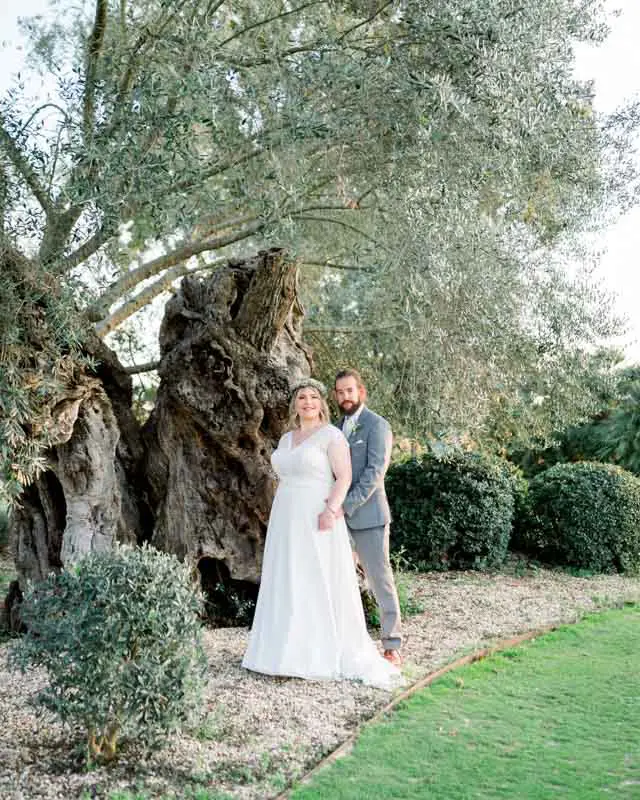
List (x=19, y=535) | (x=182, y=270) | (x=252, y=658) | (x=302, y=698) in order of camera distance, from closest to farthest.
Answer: (x=302, y=698) < (x=252, y=658) < (x=19, y=535) < (x=182, y=270)

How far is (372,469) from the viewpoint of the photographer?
750cm

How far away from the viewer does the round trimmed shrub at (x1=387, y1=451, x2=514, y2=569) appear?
12.9 meters

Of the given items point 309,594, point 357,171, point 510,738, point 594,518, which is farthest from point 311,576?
point 594,518

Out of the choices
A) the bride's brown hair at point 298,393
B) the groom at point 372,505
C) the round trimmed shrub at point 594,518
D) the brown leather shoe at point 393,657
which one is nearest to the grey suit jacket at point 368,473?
the groom at point 372,505

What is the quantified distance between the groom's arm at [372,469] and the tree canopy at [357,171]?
1.21 m

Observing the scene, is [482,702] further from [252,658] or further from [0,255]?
[0,255]

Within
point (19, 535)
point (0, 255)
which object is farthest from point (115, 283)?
point (19, 535)

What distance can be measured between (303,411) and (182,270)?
408 cm

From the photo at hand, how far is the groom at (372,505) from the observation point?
7.50m

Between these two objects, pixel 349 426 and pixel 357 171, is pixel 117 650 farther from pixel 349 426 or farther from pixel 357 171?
pixel 357 171

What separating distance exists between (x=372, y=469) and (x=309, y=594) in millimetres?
1199

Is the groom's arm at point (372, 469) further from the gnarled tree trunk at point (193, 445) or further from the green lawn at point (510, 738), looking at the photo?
the green lawn at point (510, 738)

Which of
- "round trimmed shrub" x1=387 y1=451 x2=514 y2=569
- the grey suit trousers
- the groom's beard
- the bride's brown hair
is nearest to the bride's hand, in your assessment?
the grey suit trousers

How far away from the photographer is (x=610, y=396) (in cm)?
1116
